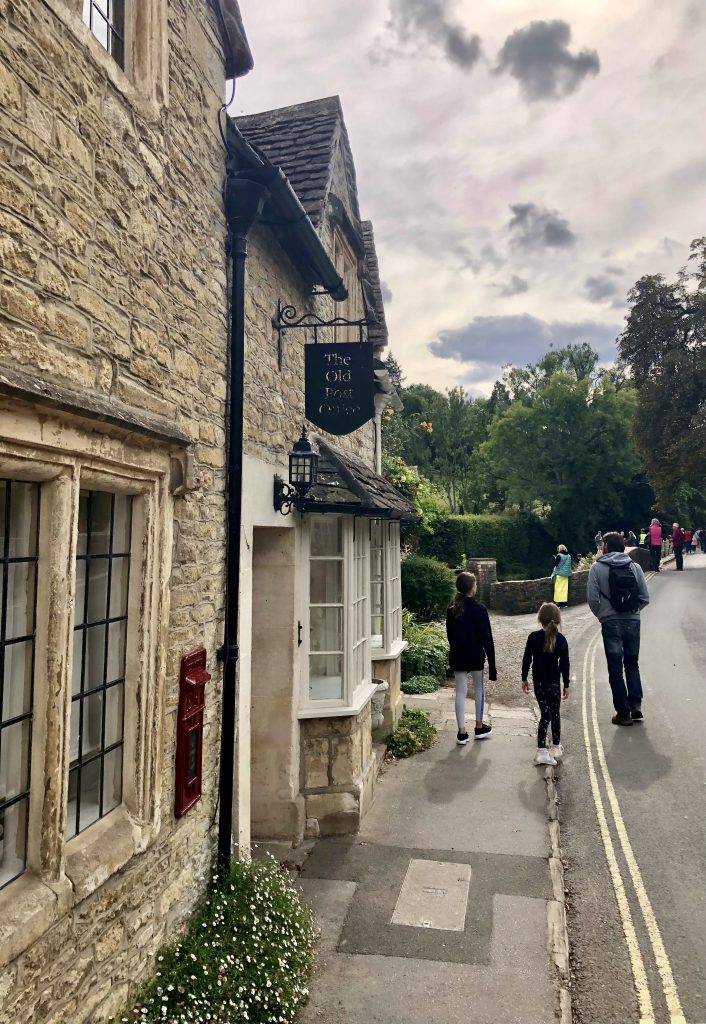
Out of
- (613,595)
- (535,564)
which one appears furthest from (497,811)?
(535,564)

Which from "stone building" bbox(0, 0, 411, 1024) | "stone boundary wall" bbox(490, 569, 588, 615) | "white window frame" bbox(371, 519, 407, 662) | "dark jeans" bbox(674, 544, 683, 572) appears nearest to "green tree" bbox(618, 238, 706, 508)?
"dark jeans" bbox(674, 544, 683, 572)

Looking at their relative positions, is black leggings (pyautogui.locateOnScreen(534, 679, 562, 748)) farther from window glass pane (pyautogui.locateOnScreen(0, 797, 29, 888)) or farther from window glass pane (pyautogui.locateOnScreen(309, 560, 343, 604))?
window glass pane (pyautogui.locateOnScreen(0, 797, 29, 888))

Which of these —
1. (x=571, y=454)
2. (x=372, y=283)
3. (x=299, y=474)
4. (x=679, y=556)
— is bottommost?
(x=679, y=556)

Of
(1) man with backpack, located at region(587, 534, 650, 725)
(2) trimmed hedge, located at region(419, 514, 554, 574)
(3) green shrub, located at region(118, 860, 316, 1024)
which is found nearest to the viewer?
(3) green shrub, located at region(118, 860, 316, 1024)

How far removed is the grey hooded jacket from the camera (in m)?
8.84

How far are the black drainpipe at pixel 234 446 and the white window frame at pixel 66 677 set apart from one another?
102 centimetres

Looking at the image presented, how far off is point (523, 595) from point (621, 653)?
12461mm

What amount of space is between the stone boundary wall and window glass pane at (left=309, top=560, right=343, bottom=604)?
15474 mm

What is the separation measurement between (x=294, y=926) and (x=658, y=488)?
99.0 feet

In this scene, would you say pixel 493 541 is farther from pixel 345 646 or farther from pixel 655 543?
pixel 345 646

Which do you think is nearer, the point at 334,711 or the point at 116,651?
Result: the point at 116,651

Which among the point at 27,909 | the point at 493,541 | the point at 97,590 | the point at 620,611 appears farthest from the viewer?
the point at 493,541

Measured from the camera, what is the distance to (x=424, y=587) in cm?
1515

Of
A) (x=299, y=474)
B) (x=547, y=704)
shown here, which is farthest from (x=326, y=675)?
(x=547, y=704)
